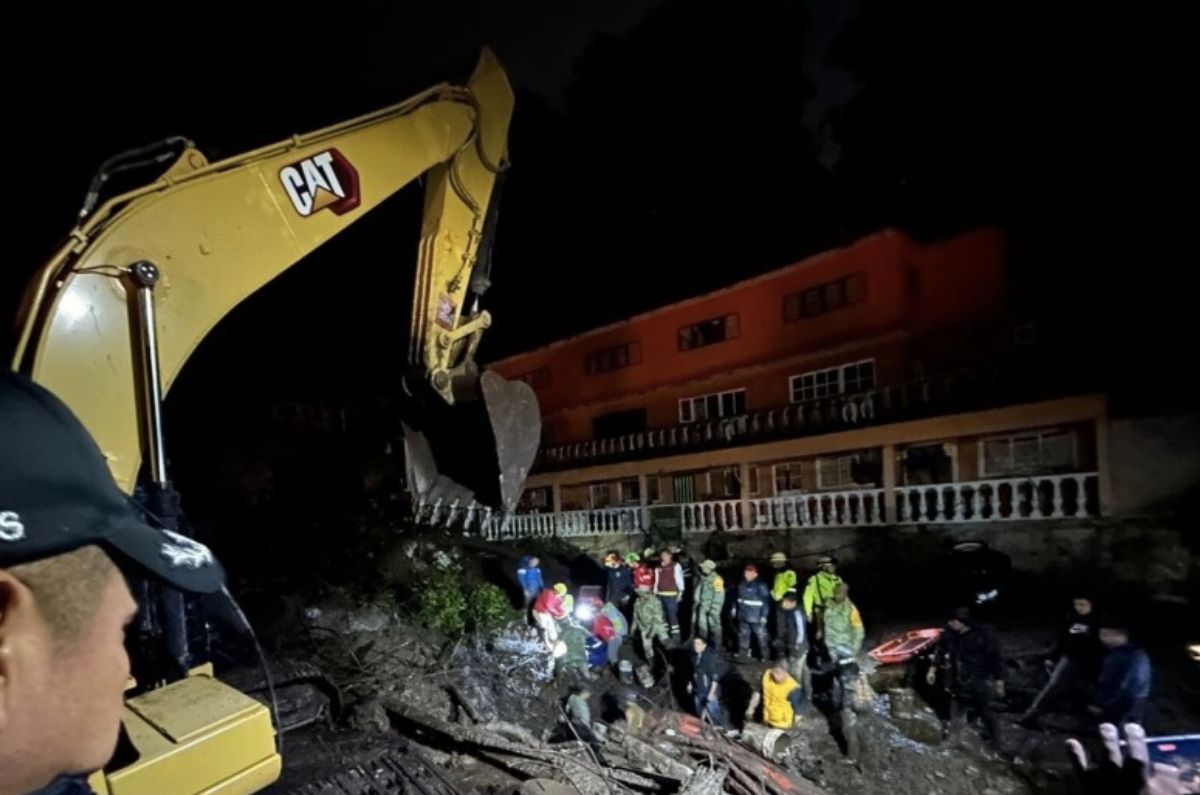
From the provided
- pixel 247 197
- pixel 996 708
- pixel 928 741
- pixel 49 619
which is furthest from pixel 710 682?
pixel 49 619

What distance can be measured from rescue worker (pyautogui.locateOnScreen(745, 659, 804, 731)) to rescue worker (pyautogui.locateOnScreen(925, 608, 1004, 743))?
1.42 metres

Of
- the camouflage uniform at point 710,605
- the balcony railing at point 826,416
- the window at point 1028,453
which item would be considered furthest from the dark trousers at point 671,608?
the window at point 1028,453

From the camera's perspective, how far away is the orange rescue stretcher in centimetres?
587

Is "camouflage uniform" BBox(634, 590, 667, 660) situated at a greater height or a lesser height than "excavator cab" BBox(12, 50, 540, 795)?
lesser

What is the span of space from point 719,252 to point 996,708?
7001 millimetres

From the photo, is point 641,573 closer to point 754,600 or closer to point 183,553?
point 754,600

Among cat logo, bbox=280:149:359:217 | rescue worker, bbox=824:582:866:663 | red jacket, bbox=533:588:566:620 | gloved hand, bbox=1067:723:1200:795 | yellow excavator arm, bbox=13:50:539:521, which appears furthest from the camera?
red jacket, bbox=533:588:566:620

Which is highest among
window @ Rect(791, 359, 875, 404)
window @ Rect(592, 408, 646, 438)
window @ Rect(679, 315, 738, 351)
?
window @ Rect(679, 315, 738, 351)

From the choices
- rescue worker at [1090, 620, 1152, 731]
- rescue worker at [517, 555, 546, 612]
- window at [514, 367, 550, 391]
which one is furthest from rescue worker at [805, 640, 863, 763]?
window at [514, 367, 550, 391]

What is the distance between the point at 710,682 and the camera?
630 centimetres

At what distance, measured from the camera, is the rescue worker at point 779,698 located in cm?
579

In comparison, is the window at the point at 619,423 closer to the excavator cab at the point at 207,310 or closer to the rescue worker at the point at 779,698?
the rescue worker at the point at 779,698

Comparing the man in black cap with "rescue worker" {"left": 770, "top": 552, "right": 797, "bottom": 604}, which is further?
"rescue worker" {"left": 770, "top": 552, "right": 797, "bottom": 604}

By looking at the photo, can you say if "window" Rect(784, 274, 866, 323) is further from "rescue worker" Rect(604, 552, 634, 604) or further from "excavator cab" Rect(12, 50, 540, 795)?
"excavator cab" Rect(12, 50, 540, 795)
